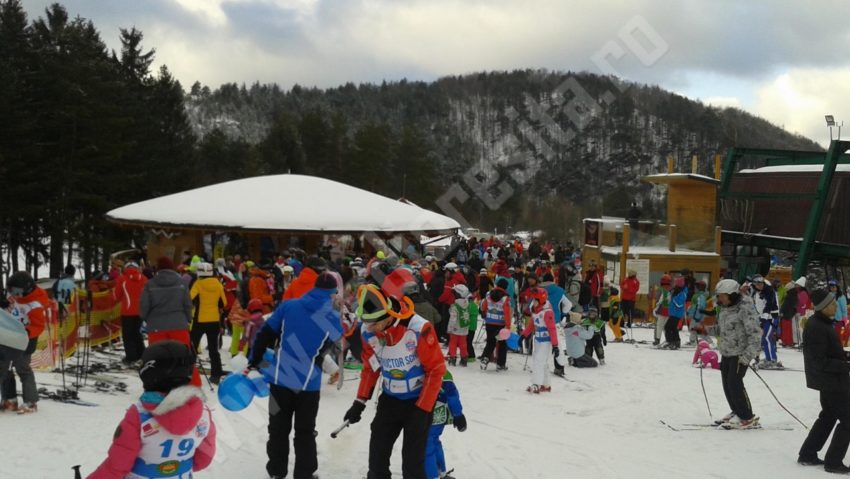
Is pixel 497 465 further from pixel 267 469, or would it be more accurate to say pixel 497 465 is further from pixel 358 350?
pixel 358 350

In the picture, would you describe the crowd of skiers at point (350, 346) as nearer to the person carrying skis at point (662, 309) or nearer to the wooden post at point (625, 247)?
the person carrying skis at point (662, 309)

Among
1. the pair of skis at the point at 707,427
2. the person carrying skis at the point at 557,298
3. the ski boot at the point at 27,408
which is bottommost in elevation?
the pair of skis at the point at 707,427

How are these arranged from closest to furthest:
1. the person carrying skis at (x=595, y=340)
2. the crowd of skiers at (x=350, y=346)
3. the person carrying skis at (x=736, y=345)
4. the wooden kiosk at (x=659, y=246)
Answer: the crowd of skiers at (x=350, y=346) < the person carrying skis at (x=736, y=345) < the person carrying skis at (x=595, y=340) < the wooden kiosk at (x=659, y=246)

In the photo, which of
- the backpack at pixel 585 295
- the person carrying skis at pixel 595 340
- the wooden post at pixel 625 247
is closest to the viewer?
the person carrying skis at pixel 595 340

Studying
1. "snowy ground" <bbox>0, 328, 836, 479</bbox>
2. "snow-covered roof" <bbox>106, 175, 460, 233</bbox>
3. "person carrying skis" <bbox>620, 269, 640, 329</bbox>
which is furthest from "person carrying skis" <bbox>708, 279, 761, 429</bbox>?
"snow-covered roof" <bbox>106, 175, 460, 233</bbox>

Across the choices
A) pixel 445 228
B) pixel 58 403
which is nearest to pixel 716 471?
pixel 58 403

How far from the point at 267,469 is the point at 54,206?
23855 mm

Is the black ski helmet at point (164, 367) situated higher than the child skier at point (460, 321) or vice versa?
the black ski helmet at point (164, 367)

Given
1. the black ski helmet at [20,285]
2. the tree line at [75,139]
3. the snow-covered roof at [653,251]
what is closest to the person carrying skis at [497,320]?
the black ski helmet at [20,285]

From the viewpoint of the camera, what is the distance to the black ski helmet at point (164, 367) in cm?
317

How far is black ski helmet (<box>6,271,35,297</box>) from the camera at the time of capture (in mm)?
6891

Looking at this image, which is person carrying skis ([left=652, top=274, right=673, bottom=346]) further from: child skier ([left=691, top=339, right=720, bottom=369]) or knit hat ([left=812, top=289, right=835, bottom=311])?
knit hat ([left=812, top=289, right=835, bottom=311])

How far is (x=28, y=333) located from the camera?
6852 mm

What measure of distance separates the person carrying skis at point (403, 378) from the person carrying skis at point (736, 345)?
4248 mm
